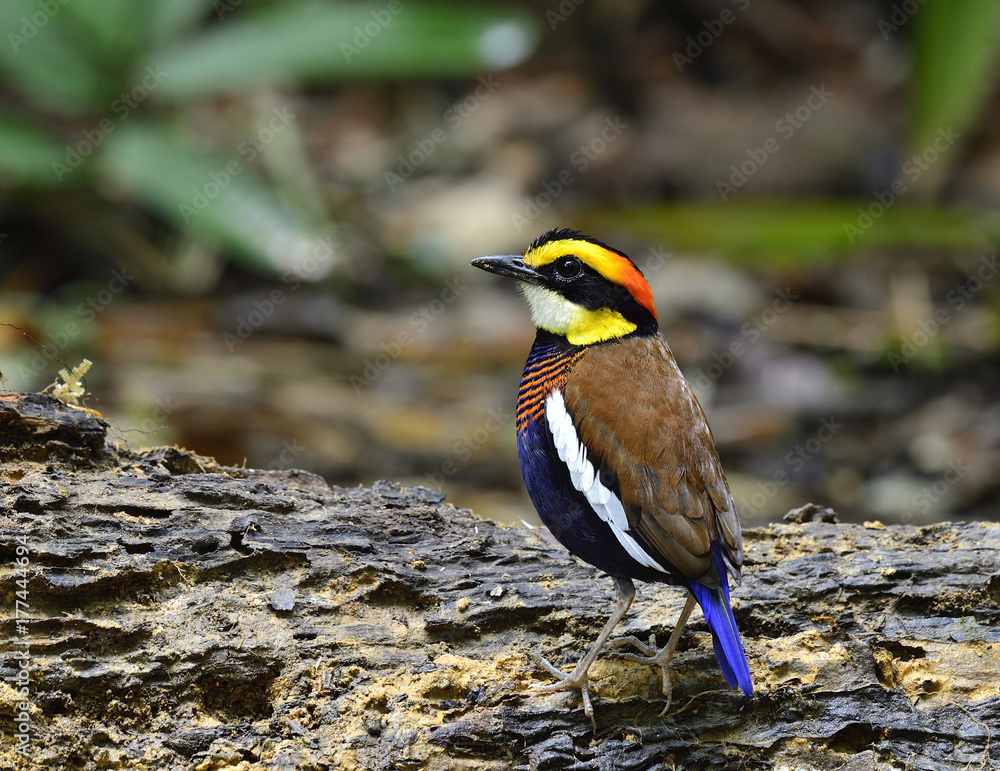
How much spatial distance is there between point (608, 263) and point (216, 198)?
4263 mm

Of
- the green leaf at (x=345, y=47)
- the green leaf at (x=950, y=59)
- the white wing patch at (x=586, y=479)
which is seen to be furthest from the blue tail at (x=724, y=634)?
the green leaf at (x=950, y=59)

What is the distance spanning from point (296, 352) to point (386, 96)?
4.63 m

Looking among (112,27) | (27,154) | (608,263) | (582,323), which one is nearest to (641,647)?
(582,323)

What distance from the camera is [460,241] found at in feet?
28.8

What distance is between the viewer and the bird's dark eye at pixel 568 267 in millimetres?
3643

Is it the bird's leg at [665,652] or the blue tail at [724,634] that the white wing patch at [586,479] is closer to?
the blue tail at [724,634]

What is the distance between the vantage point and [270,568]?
3.30 metres

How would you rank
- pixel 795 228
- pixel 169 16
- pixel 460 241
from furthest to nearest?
pixel 460 241, pixel 795 228, pixel 169 16

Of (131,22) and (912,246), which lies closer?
(131,22)

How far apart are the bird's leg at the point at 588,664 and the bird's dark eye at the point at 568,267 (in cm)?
113

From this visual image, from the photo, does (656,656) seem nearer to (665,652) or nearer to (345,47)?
(665,652)

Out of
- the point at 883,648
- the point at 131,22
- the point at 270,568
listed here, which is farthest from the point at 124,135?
the point at 883,648

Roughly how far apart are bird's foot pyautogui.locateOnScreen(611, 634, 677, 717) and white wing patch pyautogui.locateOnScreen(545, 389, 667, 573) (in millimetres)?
315

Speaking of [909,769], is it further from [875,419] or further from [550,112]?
[550,112]
